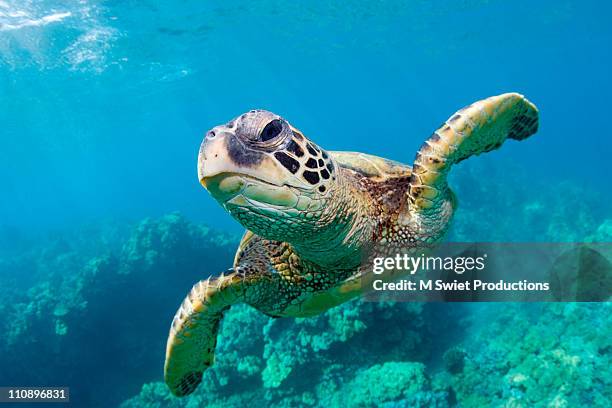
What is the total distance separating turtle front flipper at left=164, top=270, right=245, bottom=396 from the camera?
8.32 feet

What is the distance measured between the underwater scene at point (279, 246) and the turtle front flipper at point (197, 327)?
0.05ft

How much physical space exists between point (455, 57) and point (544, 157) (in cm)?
1675

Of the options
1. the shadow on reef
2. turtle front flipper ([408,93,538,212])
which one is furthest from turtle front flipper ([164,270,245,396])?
the shadow on reef

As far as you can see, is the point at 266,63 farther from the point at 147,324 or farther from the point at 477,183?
the point at 147,324

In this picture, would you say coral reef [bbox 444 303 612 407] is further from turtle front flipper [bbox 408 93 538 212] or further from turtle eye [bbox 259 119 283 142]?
turtle eye [bbox 259 119 283 142]

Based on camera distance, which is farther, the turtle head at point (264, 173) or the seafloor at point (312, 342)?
the seafloor at point (312, 342)

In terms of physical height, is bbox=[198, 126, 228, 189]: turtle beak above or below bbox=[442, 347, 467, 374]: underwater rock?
above

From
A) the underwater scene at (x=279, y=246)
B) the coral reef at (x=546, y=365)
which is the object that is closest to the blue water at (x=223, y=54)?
the underwater scene at (x=279, y=246)

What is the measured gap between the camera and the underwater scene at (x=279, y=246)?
2281mm

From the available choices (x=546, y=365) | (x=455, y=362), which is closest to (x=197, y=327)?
(x=455, y=362)

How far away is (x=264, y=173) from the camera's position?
1.56 m

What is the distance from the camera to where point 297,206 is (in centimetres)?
171

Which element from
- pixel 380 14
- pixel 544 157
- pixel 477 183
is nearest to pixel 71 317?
pixel 477 183

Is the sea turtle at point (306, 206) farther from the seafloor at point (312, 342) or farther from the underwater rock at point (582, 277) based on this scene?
the underwater rock at point (582, 277)
